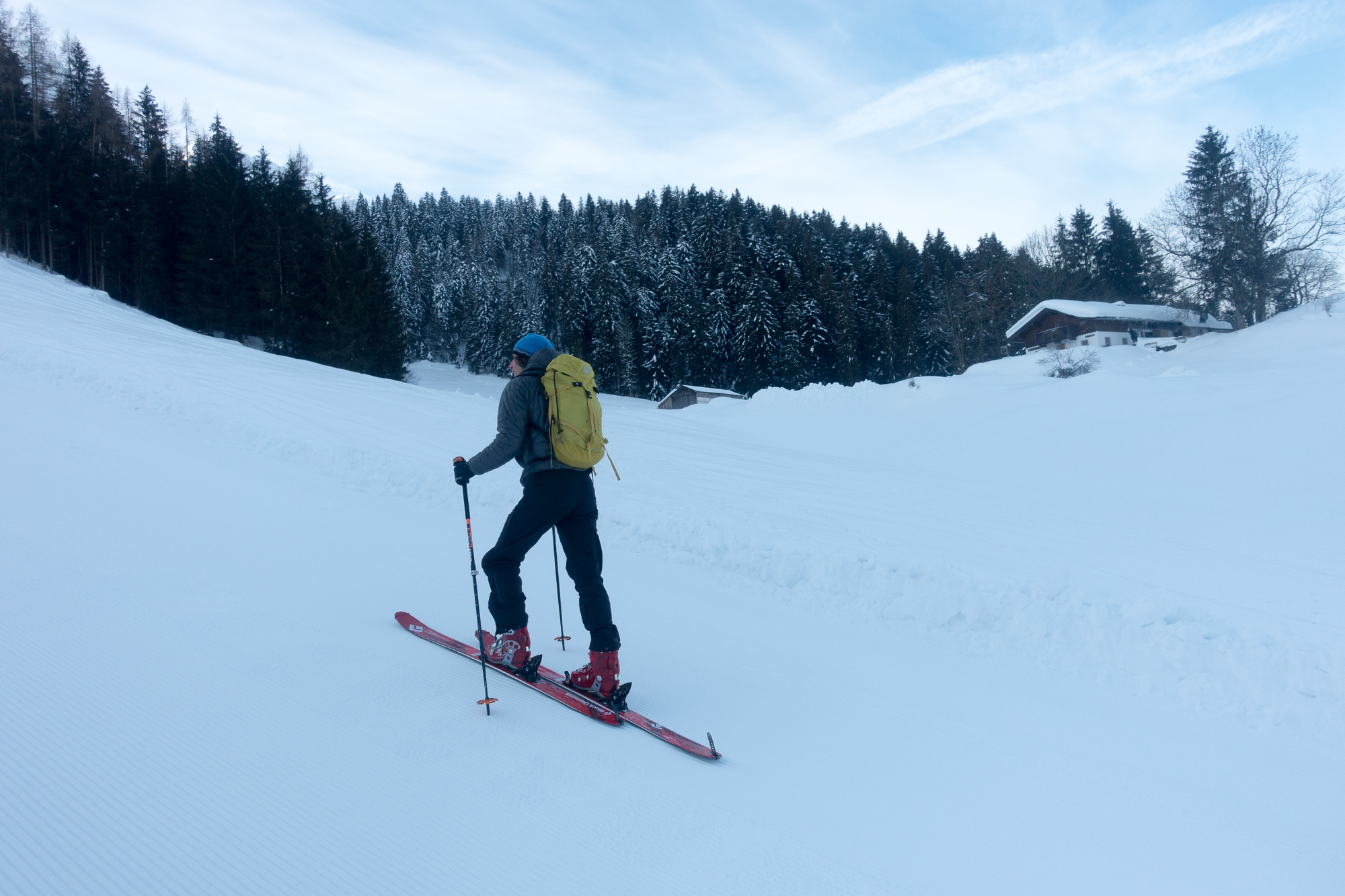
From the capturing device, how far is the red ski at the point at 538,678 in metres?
3.88

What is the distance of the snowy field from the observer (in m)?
2.73

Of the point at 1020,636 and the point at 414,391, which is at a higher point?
the point at 414,391

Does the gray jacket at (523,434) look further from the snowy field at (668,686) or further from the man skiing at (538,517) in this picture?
the snowy field at (668,686)

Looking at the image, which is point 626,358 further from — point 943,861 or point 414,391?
point 943,861

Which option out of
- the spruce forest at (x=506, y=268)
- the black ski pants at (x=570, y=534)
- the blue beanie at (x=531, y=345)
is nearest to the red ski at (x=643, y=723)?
the black ski pants at (x=570, y=534)

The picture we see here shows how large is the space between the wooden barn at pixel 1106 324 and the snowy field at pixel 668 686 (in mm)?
33482

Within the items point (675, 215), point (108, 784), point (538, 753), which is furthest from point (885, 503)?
point (675, 215)

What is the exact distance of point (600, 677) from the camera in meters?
4.05

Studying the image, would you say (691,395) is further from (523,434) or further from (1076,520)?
(523,434)

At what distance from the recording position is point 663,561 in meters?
7.00

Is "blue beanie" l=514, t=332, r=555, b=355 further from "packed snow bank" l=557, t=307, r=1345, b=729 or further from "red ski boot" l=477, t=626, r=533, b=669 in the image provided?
"packed snow bank" l=557, t=307, r=1345, b=729

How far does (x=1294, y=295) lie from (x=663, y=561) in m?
→ 47.6

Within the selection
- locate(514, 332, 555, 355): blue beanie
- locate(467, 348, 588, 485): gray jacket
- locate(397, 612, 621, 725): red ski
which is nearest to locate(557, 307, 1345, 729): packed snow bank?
locate(397, 612, 621, 725): red ski

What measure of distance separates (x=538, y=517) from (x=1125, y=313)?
46698 mm
